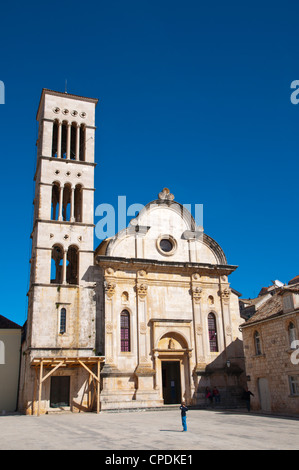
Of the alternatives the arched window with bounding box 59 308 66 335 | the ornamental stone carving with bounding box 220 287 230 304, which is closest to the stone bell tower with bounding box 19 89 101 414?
the arched window with bounding box 59 308 66 335

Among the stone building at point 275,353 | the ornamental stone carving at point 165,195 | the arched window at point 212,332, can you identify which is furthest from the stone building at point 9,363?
the stone building at point 275,353

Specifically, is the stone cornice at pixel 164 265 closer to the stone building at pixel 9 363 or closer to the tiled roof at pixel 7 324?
the tiled roof at pixel 7 324

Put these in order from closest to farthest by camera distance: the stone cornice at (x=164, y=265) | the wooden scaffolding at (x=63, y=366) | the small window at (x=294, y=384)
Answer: the small window at (x=294, y=384) < the wooden scaffolding at (x=63, y=366) < the stone cornice at (x=164, y=265)

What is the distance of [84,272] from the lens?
104 feet

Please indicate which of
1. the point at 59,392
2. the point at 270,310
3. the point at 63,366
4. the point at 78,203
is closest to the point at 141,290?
the point at 63,366

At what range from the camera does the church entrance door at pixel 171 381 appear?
32.6m

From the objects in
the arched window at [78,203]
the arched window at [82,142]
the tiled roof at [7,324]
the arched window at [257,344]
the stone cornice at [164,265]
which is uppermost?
the arched window at [82,142]

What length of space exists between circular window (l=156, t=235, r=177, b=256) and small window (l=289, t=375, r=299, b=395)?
1377 cm

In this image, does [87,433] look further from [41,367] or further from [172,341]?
[172,341]

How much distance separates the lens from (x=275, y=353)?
26.0m

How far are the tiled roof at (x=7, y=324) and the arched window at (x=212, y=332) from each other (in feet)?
50.6

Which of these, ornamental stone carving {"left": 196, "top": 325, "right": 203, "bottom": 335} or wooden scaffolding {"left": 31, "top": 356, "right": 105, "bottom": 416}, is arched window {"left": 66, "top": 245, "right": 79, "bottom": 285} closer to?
wooden scaffolding {"left": 31, "top": 356, "right": 105, "bottom": 416}

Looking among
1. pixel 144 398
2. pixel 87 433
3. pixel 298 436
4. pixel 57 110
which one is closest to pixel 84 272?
pixel 144 398
